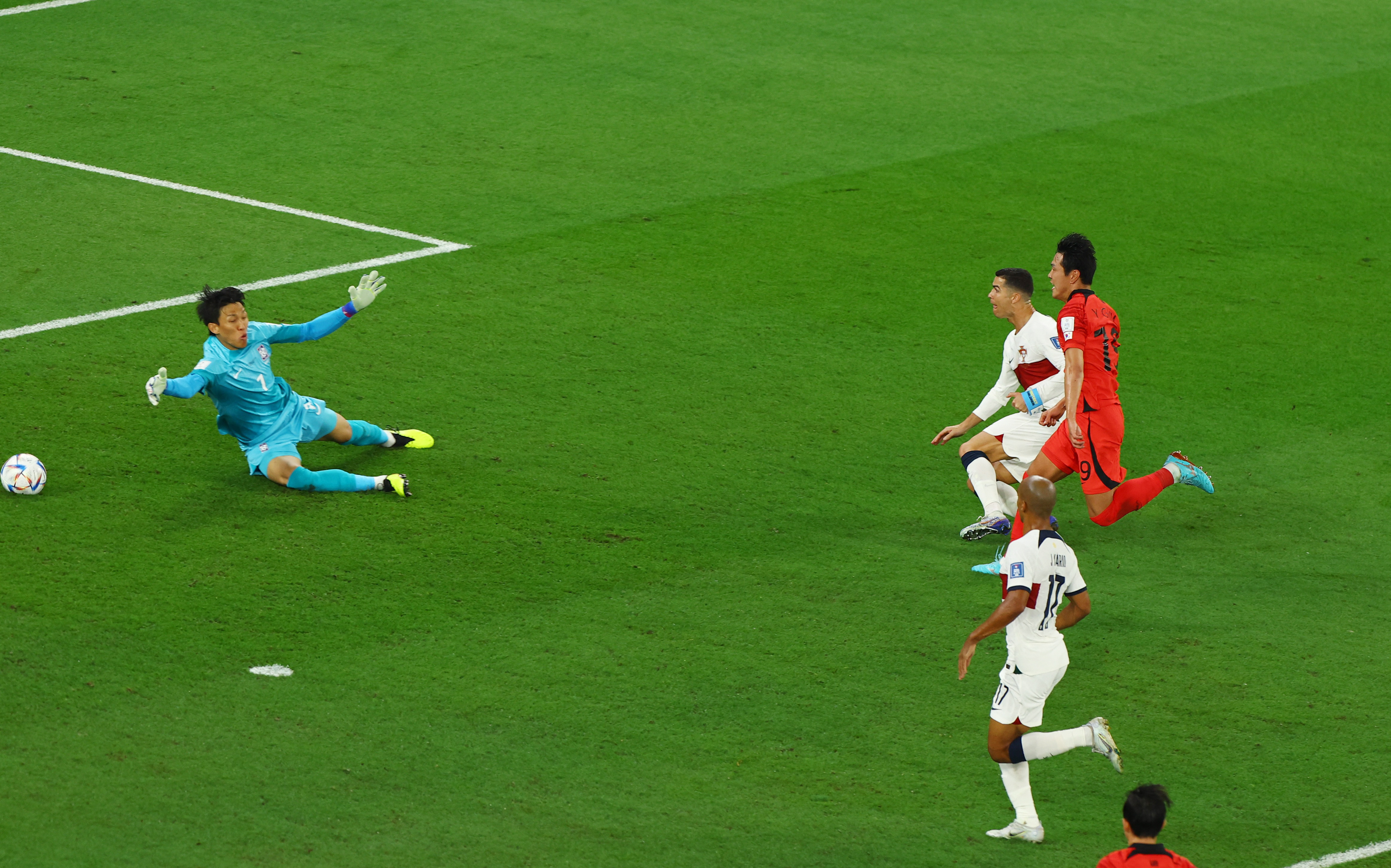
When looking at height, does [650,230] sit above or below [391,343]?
above

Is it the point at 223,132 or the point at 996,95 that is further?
the point at 996,95

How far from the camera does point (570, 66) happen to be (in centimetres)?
2017

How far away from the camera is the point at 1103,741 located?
757 cm

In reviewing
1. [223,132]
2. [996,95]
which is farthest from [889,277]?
[223,132]

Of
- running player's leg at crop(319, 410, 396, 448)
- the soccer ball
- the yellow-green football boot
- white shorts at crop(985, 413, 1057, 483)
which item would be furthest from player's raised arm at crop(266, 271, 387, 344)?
white shorts at crop(985, 413, 1057, 483)

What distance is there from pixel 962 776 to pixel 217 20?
1645cm

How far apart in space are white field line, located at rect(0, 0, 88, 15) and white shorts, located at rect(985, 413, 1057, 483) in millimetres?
15529

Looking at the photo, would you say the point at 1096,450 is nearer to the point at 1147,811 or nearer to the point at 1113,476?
the point at 1113,476

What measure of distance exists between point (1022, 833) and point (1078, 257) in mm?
4013

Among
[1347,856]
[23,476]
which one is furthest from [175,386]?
[1347,856]

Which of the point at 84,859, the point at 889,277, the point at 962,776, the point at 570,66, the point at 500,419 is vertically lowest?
the point at 84,859

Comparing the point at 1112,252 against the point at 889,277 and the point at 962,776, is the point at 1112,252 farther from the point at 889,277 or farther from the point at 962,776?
the point at 962,776

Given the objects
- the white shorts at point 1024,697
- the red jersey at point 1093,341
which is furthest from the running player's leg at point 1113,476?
the white shorts at point 1024,697

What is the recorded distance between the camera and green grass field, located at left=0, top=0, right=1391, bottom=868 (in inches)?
313
